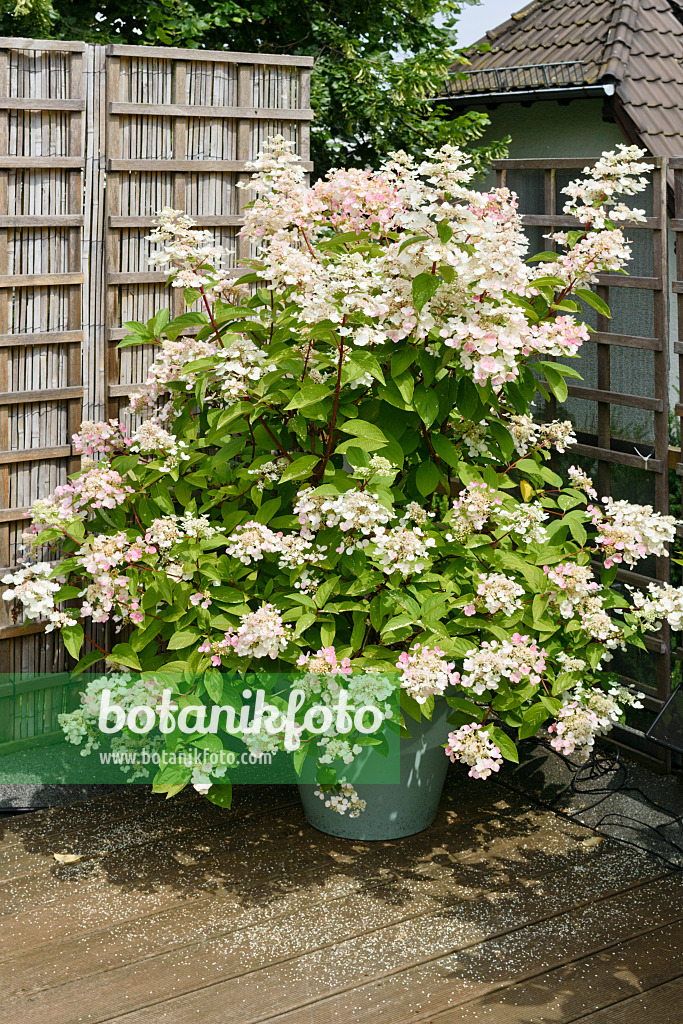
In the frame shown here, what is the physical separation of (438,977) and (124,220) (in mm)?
2106

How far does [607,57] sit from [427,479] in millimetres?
4237

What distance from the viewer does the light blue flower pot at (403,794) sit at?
2719mm

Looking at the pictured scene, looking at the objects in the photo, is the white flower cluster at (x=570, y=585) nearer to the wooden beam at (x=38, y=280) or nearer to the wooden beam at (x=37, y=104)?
the wooden beam at (x=38, y=280)

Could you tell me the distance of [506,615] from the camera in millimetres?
2551

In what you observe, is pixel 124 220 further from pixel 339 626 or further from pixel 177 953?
pixel 177 953

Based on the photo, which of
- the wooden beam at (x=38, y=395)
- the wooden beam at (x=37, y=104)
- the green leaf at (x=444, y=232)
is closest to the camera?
the green leaf at (x=444, y=232)

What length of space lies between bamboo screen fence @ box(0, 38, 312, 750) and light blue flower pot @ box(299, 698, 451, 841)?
0.91 metres

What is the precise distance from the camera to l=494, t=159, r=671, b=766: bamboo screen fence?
302 cm

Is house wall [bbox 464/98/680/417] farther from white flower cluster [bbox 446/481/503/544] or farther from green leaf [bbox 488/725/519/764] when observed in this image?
green leaf [bbox 488/725/519/764]

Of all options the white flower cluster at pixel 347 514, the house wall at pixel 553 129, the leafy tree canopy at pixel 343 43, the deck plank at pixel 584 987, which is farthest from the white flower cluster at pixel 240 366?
the house wall at pixel 553 129

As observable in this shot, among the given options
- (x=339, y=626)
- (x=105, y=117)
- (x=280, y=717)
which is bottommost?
(x=280, y=717)

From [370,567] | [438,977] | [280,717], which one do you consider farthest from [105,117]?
[438,977]

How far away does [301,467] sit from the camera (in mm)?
2496

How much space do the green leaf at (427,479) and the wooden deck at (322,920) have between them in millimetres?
917
